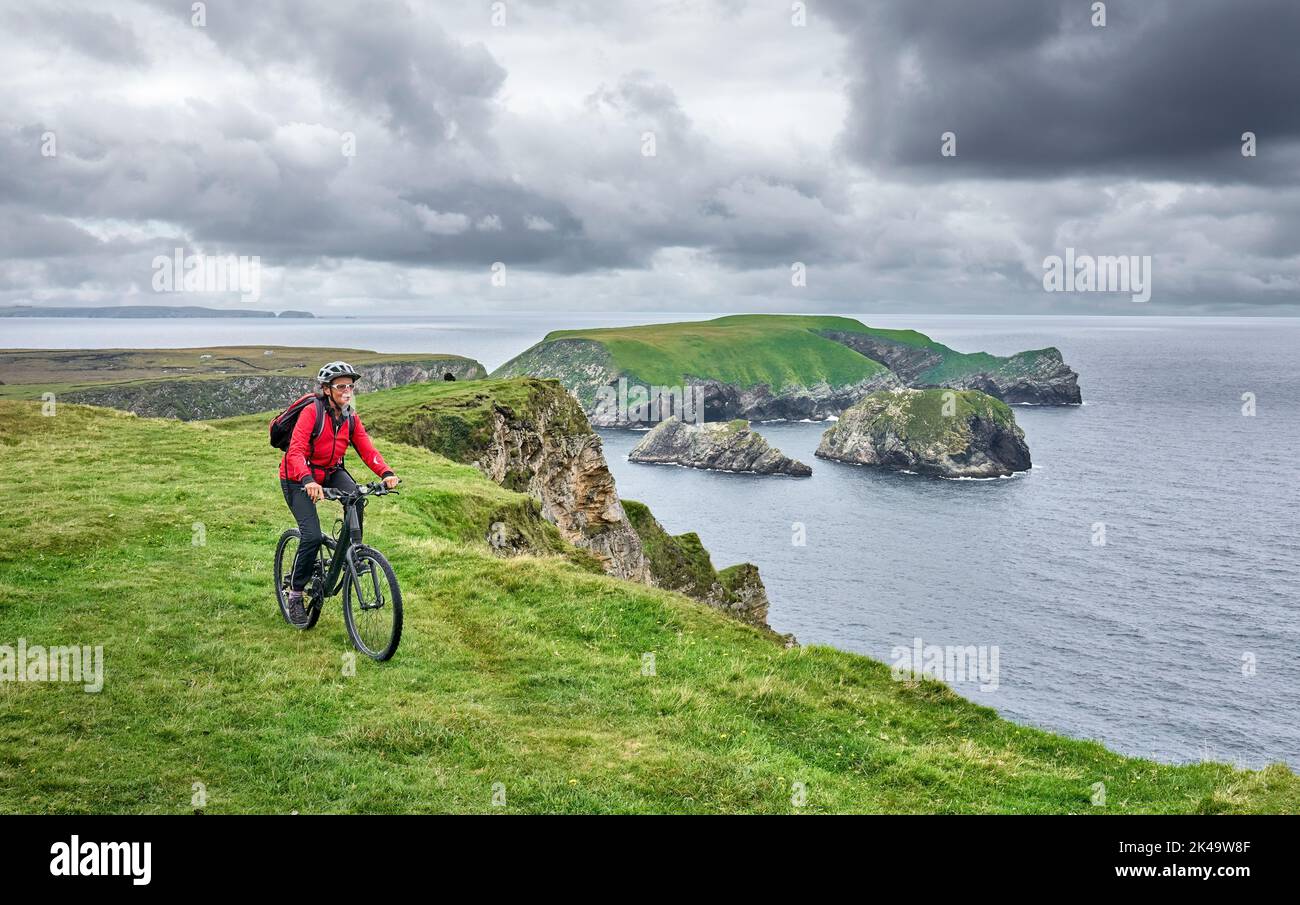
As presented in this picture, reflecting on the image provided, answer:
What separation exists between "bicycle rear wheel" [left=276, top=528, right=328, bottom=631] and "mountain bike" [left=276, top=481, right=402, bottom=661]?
0.04 metres

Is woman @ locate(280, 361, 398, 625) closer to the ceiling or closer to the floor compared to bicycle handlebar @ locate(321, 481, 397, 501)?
closer to the ceiling

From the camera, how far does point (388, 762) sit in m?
11.0

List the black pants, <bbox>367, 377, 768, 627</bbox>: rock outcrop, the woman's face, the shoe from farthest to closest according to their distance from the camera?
1. <bbox>367, 377, 768, 627</bbox>: rock outcrop
2. the shoe
3. the black pants
4. the woman's face

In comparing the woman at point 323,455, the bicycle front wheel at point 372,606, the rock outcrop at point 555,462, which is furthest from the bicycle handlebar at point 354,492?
the rock outcrop at point 555,462

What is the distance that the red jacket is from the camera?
14.2m

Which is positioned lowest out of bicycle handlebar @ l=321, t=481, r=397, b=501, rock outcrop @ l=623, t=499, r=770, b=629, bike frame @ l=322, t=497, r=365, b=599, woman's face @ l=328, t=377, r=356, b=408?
rock outcrop @ l=623, t=499, r=770, b=629

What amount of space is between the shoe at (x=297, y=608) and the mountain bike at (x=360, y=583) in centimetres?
44

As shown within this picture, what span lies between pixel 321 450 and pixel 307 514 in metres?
1.13

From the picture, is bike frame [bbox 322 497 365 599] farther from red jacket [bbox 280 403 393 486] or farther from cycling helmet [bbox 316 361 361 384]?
cycling helmet [bbox 316 361 361 384]

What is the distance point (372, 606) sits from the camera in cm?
1442

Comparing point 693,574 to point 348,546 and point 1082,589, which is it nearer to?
point 348,546

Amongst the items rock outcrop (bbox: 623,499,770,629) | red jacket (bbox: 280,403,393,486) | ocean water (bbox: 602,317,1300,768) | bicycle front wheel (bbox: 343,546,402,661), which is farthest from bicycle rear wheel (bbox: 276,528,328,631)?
ocean water (bbox: 602,317,1300,768)

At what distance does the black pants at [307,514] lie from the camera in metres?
14.7
